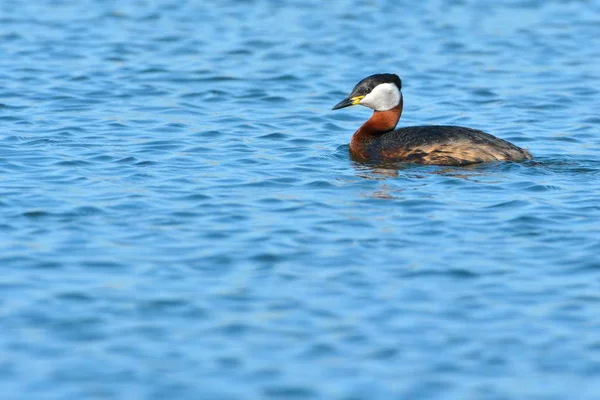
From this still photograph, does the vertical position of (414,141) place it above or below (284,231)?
above

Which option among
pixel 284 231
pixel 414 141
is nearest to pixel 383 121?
pixel 414 141

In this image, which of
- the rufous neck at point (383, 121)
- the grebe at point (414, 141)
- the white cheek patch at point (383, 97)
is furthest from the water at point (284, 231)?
the white cheek patch at point (383, 97)

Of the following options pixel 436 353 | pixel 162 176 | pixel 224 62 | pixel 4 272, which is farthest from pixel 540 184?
pixel 224 62

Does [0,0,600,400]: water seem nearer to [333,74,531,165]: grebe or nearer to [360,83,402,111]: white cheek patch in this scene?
[333,74,531,165]: grebe

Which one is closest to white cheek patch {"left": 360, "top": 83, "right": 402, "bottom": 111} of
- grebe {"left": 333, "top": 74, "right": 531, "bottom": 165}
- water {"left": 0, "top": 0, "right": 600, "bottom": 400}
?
grebe {"left": 333, "top": 74, "right": 531, "bottom": 165}

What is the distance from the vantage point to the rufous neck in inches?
556

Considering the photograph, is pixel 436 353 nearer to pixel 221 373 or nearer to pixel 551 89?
pixel 221 373

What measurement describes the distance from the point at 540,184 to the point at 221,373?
19.0ft

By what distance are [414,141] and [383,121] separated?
3.70 ft

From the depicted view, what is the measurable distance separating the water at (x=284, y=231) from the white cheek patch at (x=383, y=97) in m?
0.66

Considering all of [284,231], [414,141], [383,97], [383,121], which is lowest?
[284,231]

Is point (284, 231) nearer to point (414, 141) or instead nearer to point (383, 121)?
point (414, 141)

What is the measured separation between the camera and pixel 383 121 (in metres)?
14.2

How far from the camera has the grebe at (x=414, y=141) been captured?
13.0 meters
